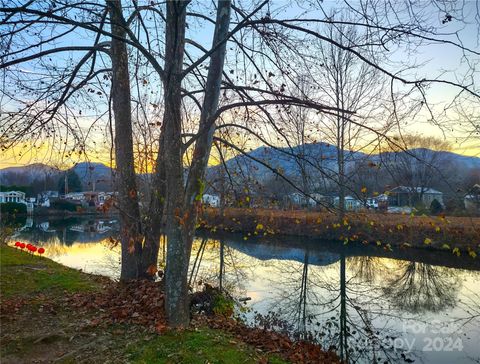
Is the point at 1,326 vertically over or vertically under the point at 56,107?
under

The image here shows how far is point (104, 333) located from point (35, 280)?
148 inches

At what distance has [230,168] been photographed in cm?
727

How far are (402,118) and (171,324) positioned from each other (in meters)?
3.52

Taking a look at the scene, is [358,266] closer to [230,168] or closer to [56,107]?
[230,168]

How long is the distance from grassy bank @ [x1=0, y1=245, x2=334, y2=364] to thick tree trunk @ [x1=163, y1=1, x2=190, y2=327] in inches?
21.0

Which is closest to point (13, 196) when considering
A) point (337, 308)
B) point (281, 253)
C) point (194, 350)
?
point (281, 253)

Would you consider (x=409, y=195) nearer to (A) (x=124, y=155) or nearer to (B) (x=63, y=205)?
(A) (x=124, y=155)

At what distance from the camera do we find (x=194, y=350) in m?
4.21

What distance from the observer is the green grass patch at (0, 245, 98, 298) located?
6.90 metres

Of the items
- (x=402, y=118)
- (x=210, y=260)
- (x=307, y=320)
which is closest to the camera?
(x=402, y=118)

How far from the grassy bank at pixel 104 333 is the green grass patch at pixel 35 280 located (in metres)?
0.06

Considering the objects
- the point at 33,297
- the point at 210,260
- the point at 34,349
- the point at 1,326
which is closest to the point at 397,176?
the point at 34,349

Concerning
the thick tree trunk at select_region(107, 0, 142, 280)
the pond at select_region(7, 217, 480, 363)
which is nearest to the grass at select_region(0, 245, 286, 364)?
the thick tree trunk at select_region(107, 0, 142, 280)

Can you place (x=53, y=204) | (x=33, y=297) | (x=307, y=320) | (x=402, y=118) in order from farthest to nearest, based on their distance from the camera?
(x=53, y=204) < (x=307, y=320) < (x=33, y=297) < (x=402, y=118)
